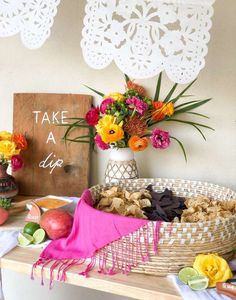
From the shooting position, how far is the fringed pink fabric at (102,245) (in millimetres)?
745

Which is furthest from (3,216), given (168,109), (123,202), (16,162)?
(168,109)

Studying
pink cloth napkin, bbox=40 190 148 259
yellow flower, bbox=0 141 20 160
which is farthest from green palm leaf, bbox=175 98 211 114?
yellow flower, bbox=0 141 20 160

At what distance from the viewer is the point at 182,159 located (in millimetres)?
1207

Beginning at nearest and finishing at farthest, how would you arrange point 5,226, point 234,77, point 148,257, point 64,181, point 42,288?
point 148,257 < point 5,226 < point 234,77 < point 64,181 < point 42,288

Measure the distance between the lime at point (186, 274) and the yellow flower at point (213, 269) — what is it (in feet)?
0.04

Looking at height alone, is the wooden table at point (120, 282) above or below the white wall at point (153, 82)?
below

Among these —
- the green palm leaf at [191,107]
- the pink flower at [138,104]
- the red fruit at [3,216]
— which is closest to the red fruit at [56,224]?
the red fruit at [3,216]

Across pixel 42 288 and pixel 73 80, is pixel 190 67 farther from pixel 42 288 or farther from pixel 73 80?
pixel 42 288

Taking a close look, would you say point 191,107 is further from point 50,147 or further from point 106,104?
point 50,147

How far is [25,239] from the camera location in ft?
2.91

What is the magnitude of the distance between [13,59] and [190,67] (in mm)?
763

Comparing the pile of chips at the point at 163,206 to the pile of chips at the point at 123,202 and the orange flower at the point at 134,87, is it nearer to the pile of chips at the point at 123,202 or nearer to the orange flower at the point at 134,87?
the pile of chips at the point at 123,202

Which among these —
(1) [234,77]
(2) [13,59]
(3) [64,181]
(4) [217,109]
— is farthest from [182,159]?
(2) [13,59]

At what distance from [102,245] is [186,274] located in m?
0.19
